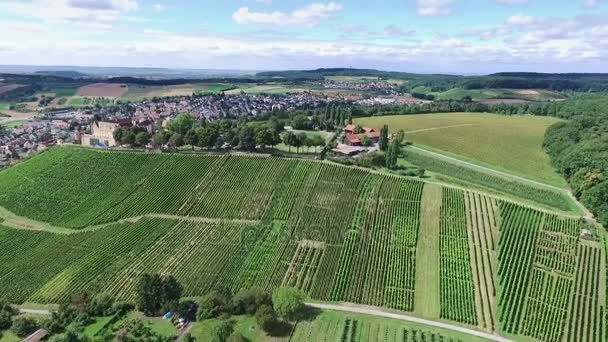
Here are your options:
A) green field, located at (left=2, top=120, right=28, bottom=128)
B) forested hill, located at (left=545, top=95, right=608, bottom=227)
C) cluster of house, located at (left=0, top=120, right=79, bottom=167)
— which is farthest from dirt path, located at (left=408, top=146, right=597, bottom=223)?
green field, located at (left=2, top=120, right=28, bottom=128)

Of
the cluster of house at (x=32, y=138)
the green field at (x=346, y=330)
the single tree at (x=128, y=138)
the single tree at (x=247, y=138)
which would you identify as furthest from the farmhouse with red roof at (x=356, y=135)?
the cluster of house at (x=32, y=138)

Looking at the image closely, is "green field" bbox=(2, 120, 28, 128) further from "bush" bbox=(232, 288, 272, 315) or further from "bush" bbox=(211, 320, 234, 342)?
"bush" bbox=(211, 320, 234, 342)

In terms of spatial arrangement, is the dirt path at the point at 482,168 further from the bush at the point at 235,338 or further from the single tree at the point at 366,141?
the bush at the point at 235,338

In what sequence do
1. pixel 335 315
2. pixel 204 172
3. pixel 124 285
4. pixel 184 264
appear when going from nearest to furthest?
pixel 335 315, pixel 124 285, pixel 184 264, pixel 204 172

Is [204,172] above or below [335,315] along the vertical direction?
above

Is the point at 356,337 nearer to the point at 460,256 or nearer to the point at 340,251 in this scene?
the point at 340,251

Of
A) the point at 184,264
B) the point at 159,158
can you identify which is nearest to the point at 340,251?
the point at 184,264
